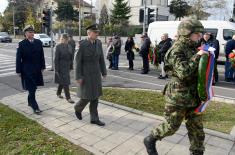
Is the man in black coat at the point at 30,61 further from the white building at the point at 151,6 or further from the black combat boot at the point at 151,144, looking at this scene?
the white building at the point at 151,6

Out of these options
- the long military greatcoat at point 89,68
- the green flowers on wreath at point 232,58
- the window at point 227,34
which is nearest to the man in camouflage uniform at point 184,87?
the long military greatcoat at point 89,68

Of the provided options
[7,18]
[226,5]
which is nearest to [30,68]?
[226,5]

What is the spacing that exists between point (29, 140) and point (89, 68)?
168 cm

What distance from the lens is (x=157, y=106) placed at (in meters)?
7.20

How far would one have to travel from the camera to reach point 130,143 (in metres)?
4.84

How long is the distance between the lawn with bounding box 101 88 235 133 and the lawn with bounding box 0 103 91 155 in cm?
253

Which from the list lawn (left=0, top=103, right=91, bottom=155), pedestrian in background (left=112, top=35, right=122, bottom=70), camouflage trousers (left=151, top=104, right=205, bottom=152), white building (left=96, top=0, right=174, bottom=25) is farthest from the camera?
white building (left=96, top=0, right=174, bottom=25)

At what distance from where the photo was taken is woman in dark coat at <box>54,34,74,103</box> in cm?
739

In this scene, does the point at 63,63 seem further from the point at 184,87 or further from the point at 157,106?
the point at 184,87

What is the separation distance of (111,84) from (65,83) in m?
3.47

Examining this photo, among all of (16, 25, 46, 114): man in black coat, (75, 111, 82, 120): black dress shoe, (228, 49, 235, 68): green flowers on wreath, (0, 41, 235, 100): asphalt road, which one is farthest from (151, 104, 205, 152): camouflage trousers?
(228, 49, 235, 68): green flowers on wreath

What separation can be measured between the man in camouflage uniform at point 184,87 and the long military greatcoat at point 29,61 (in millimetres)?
3326

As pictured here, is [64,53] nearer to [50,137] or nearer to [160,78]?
[50,137]

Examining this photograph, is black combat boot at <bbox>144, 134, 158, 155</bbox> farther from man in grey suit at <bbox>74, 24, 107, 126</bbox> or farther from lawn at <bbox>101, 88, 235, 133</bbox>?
lawn at <bbox>101, 88, 235, 133</bbox>
